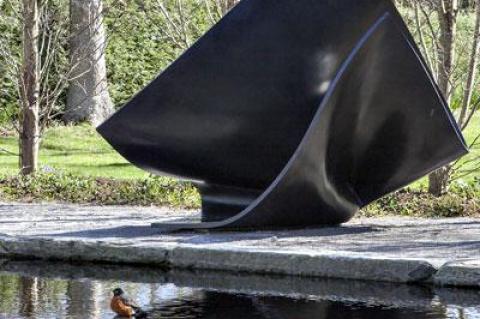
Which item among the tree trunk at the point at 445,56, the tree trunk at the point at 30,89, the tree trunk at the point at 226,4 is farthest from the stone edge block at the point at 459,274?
the tree trunk at the point at 30,89

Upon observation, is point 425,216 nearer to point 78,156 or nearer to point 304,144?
point 304,144

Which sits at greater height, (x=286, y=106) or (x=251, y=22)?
(x=251, y=22)

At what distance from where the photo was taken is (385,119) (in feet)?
40.1

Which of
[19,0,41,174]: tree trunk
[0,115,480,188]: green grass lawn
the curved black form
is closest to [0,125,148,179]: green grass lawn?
[0,115,480,188]: green grass lawn

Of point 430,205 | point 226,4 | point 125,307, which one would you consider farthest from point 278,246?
point 226,4

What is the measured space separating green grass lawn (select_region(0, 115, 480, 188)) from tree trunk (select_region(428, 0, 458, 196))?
3147 mm

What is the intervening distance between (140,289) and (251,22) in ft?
10.6

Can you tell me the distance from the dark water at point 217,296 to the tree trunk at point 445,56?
17.7 ft

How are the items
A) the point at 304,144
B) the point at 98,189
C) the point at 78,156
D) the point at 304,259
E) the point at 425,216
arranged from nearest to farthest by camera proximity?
the point at 304,259, the point at 304,144, the point at 425,216, the point at 98,189, the point at 78,156

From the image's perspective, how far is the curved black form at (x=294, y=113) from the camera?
1196 centimetres

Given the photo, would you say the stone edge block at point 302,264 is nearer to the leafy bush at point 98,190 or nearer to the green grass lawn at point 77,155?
the leafy bush at point 98,190

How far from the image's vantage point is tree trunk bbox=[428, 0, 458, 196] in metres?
14.8

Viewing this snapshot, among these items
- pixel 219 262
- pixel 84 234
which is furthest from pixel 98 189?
pixel 219 262

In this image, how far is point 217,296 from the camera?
9.48 m
